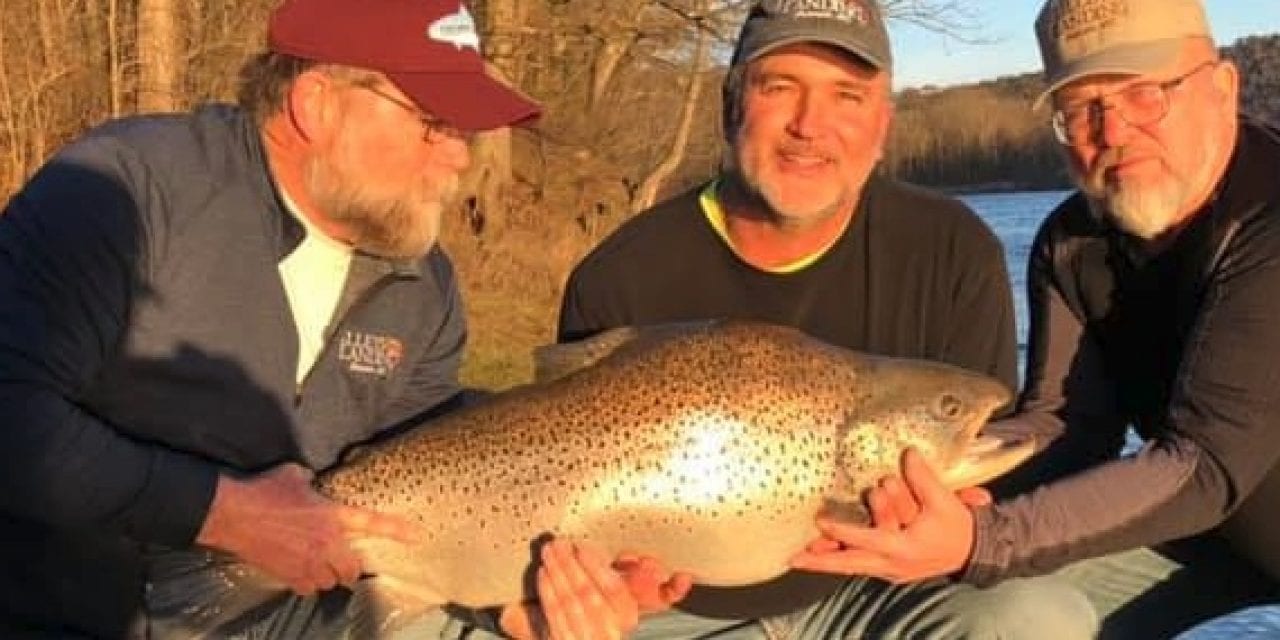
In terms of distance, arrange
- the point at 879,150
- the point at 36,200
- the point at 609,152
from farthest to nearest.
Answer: the point at 609,152
the point at 879,150
the point at 36,200

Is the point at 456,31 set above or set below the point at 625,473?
above

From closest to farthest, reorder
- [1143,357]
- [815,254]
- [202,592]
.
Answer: [202,592]
[815,254]
[1143,357]

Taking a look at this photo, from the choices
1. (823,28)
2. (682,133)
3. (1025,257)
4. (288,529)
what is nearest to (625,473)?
(288,529)

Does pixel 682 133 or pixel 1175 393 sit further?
pixel 682 133

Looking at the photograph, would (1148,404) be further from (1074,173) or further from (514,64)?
(514,64)

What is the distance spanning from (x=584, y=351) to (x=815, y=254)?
Answer: 0.83 meters

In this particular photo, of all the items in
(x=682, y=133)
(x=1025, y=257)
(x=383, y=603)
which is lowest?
(x=1025, y=257)

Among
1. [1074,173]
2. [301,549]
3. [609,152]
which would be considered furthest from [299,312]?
[609,152]

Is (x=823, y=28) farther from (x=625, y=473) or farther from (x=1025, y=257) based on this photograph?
(x=1025, y=257)

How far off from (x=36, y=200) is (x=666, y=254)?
159cm

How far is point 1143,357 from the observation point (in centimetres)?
436

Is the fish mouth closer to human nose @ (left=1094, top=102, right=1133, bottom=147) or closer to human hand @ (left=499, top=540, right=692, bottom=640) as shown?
human hand @ (left=499, top=540, right=692, bottom=640)

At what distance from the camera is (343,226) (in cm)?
370

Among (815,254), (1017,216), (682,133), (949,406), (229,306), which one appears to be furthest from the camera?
(1017,216)
